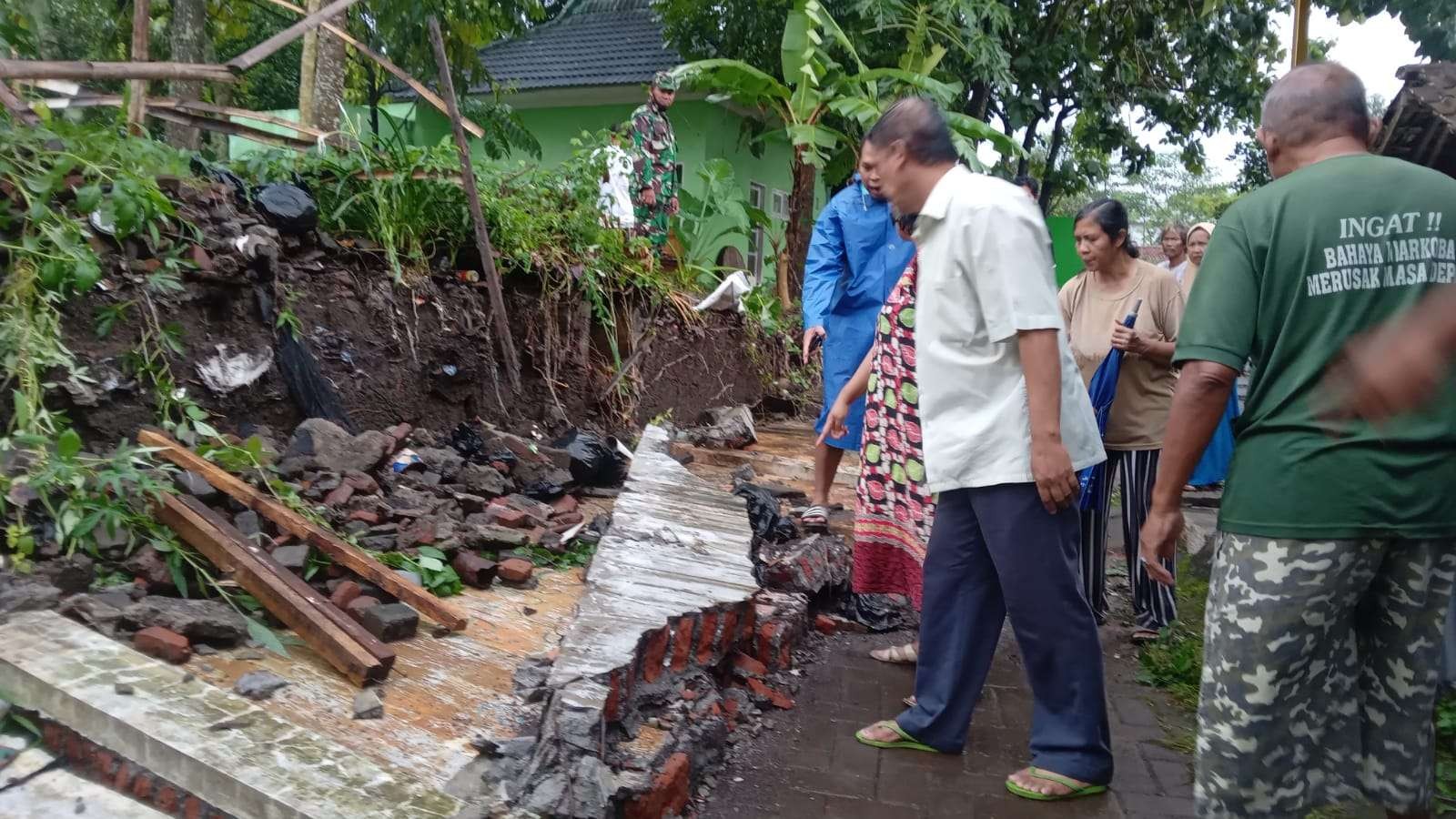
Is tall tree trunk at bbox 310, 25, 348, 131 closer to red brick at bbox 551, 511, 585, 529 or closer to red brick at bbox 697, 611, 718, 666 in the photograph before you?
red brick at bbox 551, 511, 585, 529

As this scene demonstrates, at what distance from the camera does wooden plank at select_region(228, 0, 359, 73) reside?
4.67 metres

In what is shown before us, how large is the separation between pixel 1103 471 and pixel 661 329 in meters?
4.45

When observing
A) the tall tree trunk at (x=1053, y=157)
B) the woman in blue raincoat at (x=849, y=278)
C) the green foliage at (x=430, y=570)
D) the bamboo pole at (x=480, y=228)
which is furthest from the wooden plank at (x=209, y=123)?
the tall tree trunk at (x=1053, y=157)

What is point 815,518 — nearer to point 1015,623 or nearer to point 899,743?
point 899,743

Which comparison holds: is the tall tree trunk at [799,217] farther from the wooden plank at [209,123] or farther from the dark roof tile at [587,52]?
the wooden plank at [209,123]

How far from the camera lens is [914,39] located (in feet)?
36.3

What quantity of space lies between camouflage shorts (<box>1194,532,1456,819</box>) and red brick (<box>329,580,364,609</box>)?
256 centimetres

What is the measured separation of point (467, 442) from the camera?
18.2 feet

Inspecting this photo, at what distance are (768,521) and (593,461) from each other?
4.24ft

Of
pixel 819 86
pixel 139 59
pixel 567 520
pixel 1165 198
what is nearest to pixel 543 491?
pixel 567 520

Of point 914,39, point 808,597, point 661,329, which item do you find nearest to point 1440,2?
point 914,39

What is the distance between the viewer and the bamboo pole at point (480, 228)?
564 cm

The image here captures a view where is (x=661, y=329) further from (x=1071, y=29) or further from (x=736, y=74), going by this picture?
(x=1071, y=29)

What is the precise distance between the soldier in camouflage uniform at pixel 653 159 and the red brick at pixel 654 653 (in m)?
5.95
